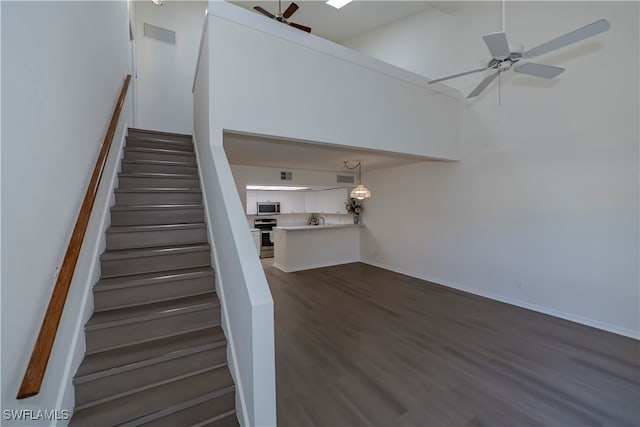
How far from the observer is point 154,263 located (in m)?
2.37

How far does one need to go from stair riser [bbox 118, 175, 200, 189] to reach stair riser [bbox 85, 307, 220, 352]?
5.61 ft

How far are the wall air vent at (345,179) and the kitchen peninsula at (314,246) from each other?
114cm

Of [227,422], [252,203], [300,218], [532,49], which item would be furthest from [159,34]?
[227,422]

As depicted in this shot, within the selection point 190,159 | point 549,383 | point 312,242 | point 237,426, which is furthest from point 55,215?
point 312,242

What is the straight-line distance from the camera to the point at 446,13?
4.69 meters

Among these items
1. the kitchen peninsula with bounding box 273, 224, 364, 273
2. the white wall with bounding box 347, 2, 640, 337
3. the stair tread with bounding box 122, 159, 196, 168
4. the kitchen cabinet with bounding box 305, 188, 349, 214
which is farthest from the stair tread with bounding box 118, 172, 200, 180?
the kitchen cabinet with bounding box 305, 188, 349, 214

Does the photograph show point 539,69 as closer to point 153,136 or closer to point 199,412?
point 199,412

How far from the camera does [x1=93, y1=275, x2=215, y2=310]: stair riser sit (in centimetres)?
206

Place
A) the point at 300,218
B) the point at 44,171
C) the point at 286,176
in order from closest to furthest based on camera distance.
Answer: the point at 44,171, the point at 286,176, the point at 300,218

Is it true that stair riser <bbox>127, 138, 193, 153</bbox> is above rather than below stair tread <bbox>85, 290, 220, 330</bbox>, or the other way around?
above

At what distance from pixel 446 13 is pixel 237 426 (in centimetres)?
642

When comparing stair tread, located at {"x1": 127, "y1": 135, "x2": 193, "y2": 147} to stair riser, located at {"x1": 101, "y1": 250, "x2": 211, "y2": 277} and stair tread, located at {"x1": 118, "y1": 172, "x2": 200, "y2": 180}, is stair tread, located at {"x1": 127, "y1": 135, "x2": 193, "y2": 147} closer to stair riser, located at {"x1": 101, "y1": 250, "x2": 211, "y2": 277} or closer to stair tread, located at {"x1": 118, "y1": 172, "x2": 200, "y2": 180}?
stair tread, located at {"x1": 118, "y1": 172, "x2": 200, "y2": 180}

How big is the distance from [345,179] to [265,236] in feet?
9.98

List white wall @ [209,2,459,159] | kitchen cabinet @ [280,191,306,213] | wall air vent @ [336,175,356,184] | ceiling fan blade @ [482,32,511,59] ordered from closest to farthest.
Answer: ceiling fan blade @ [482,32,511,59] < white wall @ [209,2,459,159] < wall air vent @ [336,175,356,184] < kitchen cabinet @ [280,191,306,213]
